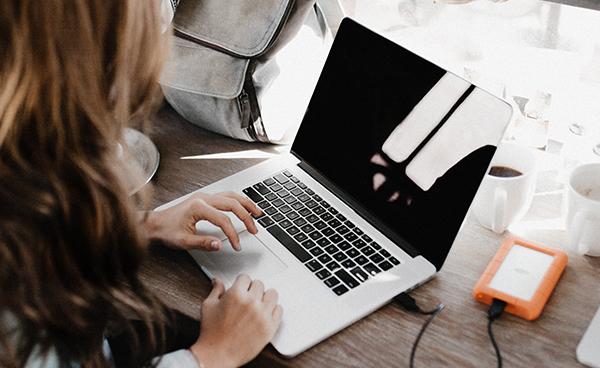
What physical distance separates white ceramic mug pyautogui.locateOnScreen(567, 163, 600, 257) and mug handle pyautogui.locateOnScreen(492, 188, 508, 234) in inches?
3.1

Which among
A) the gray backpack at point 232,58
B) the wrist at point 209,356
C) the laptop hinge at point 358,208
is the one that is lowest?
the wrist at point 209,356

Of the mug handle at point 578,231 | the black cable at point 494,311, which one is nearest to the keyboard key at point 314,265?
the black cable at point 494,311

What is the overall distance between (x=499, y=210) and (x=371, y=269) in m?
0.19

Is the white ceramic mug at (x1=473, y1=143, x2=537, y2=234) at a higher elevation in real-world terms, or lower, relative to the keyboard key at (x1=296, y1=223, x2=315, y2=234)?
higher

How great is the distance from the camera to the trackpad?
2.91 ft

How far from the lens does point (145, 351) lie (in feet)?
2.63

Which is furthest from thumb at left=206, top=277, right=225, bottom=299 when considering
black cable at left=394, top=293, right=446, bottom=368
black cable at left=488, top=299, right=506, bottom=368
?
black cable at left=488, top=299, right=506, bottom=368

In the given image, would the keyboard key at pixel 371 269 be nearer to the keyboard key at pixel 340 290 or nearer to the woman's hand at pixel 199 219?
the keyboard key at pixel 340 290

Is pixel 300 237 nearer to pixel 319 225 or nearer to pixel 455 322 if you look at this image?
pixel 319 225

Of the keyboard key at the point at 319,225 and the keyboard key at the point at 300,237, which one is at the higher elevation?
the keyboard key at the point at 319,225

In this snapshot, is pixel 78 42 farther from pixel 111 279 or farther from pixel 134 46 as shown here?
pixel 111 279

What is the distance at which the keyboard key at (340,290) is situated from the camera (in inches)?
33.2

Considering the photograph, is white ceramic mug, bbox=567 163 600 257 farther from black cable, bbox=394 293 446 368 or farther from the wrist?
the wrist

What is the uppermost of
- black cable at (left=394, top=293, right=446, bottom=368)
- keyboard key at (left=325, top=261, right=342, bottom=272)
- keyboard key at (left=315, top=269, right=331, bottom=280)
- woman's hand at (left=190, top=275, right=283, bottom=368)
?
keyboard key at (left=325, top=261, right=342, bottom=272)
